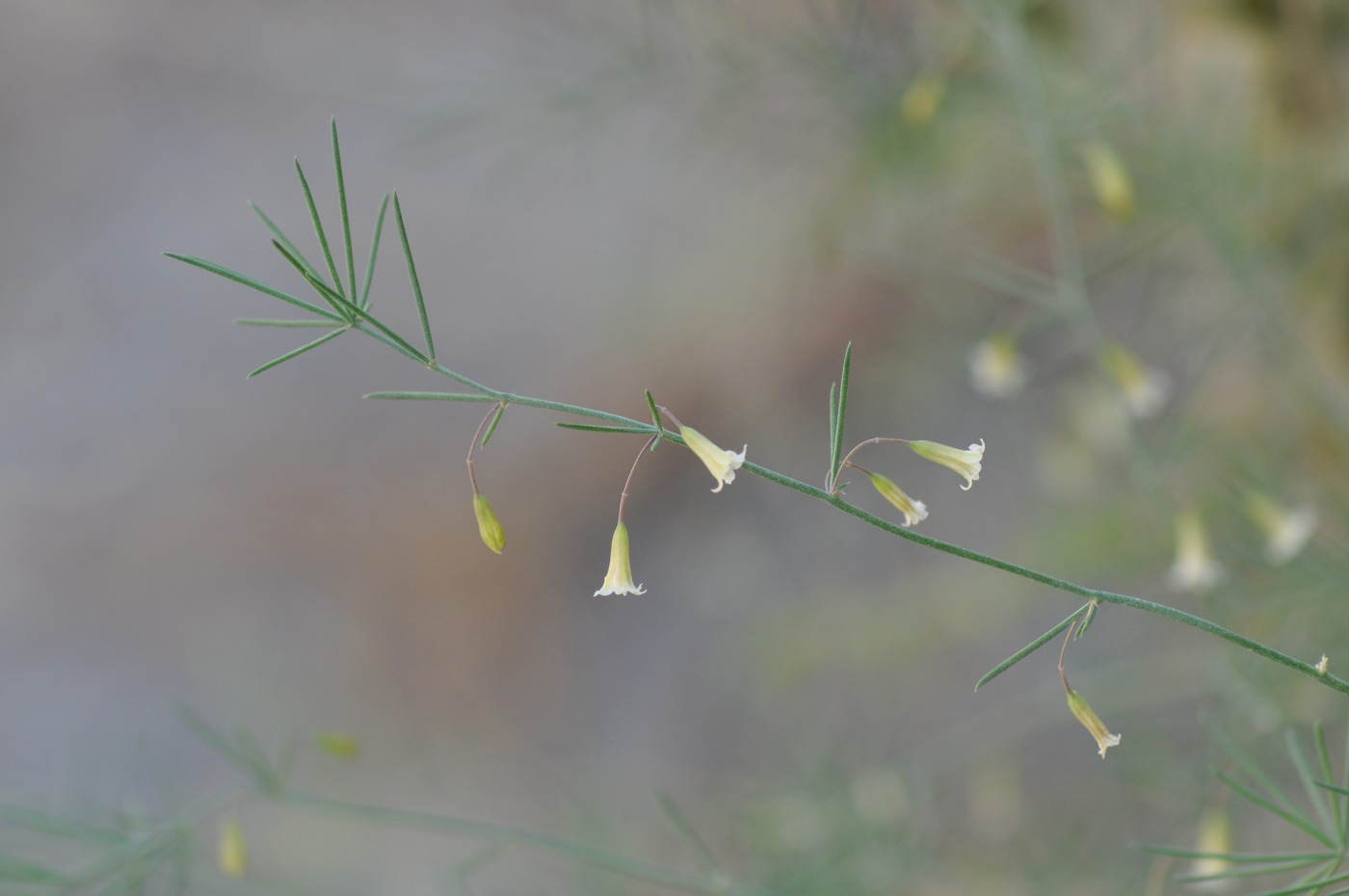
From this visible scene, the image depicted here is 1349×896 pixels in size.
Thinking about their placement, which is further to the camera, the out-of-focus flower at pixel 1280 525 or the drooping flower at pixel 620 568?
the out-of-focus flower at pixel 1280 525

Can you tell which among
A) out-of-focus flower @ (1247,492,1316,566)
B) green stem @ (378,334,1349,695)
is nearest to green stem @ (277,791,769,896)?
green stem @ (378,334,1349,695)

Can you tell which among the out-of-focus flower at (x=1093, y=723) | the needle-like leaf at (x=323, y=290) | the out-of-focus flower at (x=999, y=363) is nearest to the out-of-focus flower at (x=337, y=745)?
the needle-like leaf at (x=323, y=290)

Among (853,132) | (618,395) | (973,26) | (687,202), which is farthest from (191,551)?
(973,26)

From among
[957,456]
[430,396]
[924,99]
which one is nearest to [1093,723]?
[957,456]

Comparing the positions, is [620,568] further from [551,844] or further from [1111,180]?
[1111,180]

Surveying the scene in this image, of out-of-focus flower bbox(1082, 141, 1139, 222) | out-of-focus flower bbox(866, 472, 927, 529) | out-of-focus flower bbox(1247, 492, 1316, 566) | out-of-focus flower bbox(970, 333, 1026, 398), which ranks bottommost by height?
out-of-focus flower bbox(866, 472, 927, 529)

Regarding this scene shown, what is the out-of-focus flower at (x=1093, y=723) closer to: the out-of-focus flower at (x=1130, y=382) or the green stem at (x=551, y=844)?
the green stem at (x=551, y=844)

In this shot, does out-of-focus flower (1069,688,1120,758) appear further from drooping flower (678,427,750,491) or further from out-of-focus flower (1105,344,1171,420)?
out-of-focus flower (1105,344,1171,420)

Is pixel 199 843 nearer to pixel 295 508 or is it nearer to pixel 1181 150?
pixel 295 508
